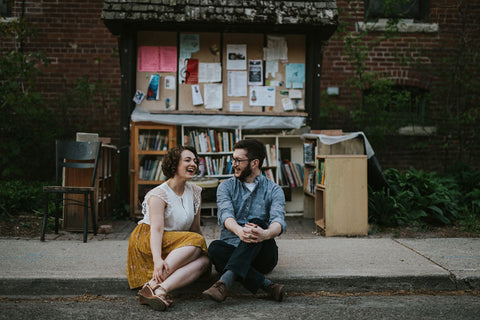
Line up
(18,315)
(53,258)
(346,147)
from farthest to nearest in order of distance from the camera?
(346,147) → (53,258) → (18,315)

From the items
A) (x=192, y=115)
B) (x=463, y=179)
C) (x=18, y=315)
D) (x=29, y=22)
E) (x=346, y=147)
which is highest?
(x=29, y=22)

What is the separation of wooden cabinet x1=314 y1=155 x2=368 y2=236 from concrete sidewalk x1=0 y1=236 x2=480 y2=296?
60 cm

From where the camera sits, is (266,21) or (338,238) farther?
(266,21)

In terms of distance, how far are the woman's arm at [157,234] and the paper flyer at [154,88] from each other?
453 cm

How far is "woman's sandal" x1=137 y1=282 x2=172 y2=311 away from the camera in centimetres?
368

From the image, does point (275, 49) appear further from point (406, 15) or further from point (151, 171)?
point (406, 15)

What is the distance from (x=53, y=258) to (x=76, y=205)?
1891mm

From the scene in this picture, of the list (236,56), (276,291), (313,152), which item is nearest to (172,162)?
(276,291)

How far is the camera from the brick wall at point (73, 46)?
34.9ft

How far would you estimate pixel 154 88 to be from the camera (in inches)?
328

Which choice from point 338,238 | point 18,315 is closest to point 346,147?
point 338,238

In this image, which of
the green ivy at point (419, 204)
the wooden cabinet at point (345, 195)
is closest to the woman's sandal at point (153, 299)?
the wooden cabinet at point (345, 195)

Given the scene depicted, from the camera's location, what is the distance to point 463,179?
8.49 metres

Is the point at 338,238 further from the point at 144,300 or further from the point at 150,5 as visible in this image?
the point at 150,5
